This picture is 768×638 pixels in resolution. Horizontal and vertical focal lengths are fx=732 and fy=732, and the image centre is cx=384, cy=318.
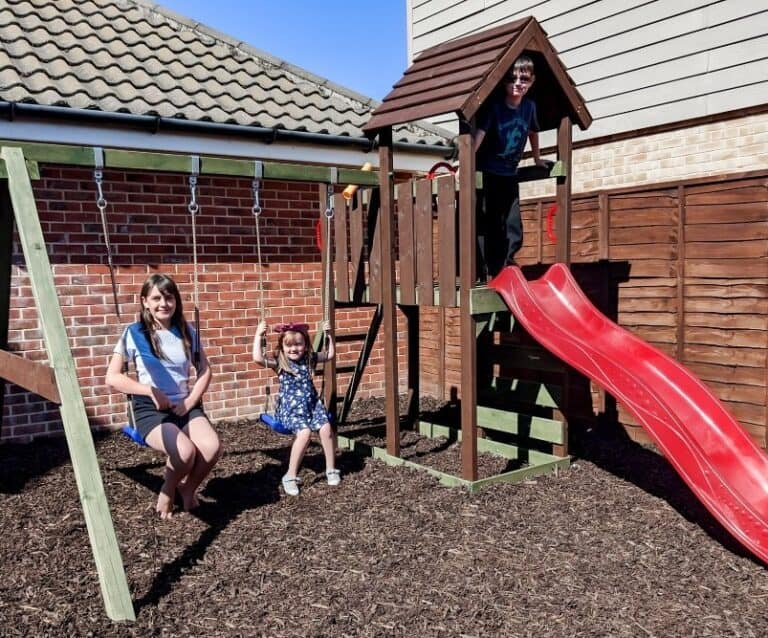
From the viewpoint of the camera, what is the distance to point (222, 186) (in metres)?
6.59

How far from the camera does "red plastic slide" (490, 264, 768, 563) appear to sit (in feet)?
11.6

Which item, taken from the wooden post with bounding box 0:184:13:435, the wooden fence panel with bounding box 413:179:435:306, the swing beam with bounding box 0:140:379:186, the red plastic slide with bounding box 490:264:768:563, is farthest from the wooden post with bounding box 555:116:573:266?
the wooden post with bounding box 0:184:13:435

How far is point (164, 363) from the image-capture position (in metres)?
4.15

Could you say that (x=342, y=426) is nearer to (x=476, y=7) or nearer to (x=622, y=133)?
(x=622, y=133)

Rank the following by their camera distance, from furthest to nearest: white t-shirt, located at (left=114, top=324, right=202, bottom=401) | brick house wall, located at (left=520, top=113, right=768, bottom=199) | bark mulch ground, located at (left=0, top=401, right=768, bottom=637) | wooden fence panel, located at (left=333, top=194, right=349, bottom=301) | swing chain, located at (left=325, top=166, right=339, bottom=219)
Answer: wooden fence panel, located at (left=333, top=194, right=349, bottom=301), brick house wall, located at (left=520, top=113, right=768, bottom=199), swing chain, located at (left=325, top=166, right=339, bottom=219), white t-shirt, located at (left=114, top=324, right=202, bottom=401), bark mulch ground, located at (left=0, top=401, right=768, bottom=637)

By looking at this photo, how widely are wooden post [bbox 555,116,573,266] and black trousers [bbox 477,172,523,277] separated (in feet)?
1.00

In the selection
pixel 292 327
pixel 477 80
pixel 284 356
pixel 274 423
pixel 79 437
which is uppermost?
pixel 477 80

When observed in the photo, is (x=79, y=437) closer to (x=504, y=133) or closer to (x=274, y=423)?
(x=274, y=423)

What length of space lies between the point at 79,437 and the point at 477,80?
2.88m

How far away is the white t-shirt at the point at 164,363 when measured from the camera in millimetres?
4090

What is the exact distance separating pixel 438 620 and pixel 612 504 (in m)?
1.75

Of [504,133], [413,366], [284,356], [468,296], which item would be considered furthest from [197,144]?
[468,296]

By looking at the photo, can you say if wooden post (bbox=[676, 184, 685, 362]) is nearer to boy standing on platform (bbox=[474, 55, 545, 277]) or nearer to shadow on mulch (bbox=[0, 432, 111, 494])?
boy standing on platform (bbox=[474, 55, 545, 277])

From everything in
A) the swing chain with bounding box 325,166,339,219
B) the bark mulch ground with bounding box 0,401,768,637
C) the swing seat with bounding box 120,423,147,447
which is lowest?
the bark mulch ground with bounding box 0,401,768,637
